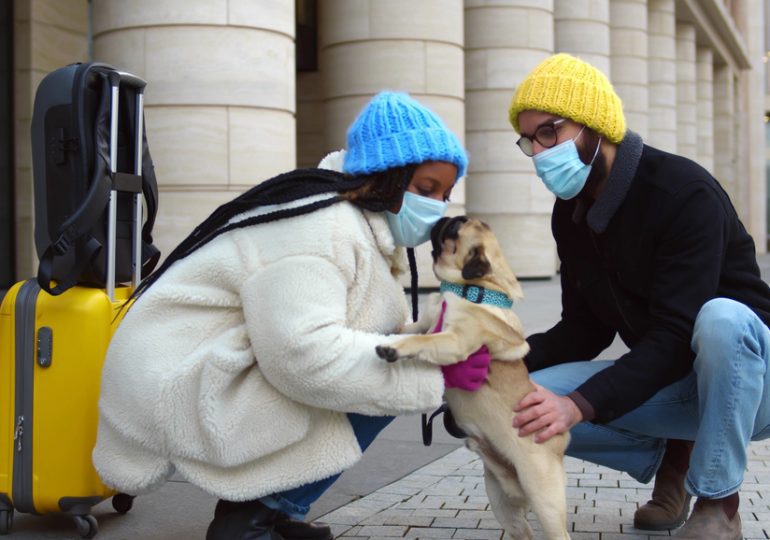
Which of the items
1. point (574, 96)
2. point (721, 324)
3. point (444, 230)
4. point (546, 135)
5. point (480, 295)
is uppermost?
point (574, 96)

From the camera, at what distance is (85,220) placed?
12.2ft

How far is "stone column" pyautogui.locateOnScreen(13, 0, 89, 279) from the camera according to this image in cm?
1324

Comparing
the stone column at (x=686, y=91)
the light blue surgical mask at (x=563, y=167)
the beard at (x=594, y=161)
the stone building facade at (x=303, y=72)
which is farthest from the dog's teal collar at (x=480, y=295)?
the stone column at (x=686, y=91)

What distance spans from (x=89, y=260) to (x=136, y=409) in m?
0.80

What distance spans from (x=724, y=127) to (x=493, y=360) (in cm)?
4309

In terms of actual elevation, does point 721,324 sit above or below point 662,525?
above

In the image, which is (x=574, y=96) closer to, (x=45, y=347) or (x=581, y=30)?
(x=45, y=347)

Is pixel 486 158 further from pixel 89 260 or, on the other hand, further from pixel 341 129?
pixel 89 260

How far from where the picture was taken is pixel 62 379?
3791 millimetres

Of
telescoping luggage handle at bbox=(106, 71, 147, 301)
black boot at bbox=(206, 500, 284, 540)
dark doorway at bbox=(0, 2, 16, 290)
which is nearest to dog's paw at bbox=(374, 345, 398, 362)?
black boot at bbox=(206, 500, 284, 540)

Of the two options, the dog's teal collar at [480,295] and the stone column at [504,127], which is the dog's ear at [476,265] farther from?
the stone column at [504,127]

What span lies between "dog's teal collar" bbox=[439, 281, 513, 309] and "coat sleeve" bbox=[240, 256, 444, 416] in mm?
252

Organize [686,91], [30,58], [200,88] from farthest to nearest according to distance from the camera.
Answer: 1. [686,91]
2. [30,58]
3. [200,88]

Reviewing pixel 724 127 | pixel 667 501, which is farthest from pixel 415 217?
pixel 724 127
